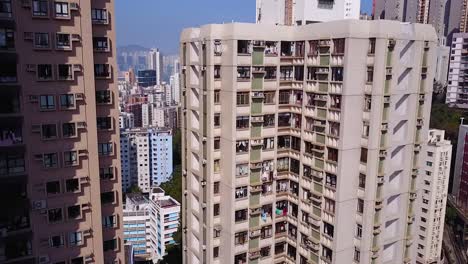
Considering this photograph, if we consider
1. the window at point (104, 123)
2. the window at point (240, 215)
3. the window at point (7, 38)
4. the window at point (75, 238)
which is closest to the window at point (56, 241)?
the window at point (75, 238)

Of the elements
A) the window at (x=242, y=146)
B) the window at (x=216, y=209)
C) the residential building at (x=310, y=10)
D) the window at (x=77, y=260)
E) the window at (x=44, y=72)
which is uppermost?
the residential building at (x=310, y=10)

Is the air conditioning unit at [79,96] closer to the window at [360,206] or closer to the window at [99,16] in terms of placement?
the window at [99,16]

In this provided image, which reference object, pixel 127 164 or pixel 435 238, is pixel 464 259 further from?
pixel 127 164

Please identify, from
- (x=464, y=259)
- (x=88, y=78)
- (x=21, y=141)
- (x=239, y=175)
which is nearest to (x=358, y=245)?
(x=239, y=175)

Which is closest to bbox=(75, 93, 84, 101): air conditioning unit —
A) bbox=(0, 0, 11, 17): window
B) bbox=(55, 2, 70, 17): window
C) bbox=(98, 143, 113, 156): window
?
bbox=(98, 143, 113, 156): window

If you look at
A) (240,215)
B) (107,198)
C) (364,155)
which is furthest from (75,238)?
(364,155)

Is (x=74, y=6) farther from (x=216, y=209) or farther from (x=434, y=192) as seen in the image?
(x=434, y=192)

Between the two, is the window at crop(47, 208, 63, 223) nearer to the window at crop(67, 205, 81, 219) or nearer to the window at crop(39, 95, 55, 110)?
the window at crop(67, 205, 81, 219)
